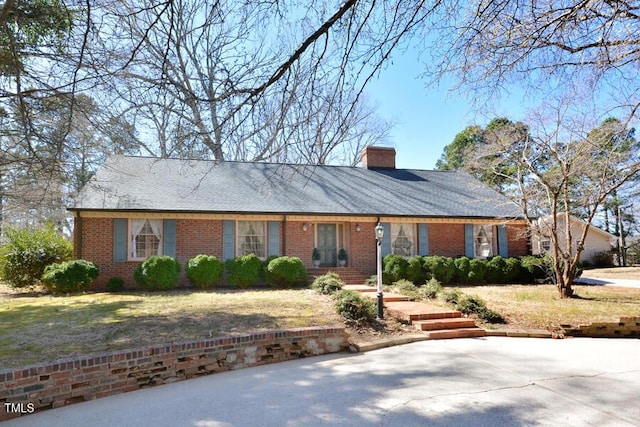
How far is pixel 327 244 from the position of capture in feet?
48.2

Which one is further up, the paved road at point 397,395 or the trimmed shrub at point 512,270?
the trimmed shrub at point 512,270

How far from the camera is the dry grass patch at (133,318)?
5.27 metres

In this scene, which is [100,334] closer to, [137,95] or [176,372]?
[176,372]

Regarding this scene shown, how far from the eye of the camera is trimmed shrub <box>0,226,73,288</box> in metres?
11.5

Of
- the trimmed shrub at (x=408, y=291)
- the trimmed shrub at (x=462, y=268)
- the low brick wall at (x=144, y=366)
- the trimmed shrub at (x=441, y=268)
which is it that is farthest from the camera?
the trimmed shrub at (x=462, y=268)

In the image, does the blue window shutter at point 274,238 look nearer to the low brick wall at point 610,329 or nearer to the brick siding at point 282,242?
the brick siding at point 282,242

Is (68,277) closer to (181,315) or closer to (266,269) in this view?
(181,315)

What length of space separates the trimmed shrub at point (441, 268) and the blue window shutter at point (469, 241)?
186 centimetres

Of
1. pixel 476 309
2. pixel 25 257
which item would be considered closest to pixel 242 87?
pixel 476 309

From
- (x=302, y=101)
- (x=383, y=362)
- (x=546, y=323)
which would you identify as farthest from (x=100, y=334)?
(x=546, y=323)

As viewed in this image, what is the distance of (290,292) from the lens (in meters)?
10.7

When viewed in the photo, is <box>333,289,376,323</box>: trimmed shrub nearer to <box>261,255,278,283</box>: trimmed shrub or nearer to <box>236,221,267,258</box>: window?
<box>261,255,278,283</box>: trimmed shrub

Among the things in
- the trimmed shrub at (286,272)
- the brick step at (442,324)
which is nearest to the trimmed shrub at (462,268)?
the trimmed shrub at (286,272)

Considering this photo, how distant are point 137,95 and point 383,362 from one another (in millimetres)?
4619
